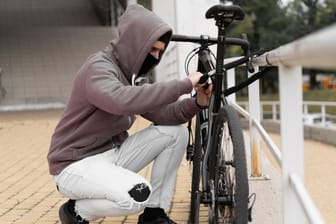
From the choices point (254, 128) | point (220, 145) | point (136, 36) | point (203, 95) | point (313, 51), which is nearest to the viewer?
point (313, 51)

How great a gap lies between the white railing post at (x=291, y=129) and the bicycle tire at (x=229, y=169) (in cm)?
17

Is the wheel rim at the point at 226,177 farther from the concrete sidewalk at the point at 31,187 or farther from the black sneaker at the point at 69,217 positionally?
the concrete sidewalk at the point at 31,187

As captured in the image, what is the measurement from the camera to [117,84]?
2.62 metres

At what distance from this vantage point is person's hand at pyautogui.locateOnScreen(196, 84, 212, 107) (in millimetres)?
2932

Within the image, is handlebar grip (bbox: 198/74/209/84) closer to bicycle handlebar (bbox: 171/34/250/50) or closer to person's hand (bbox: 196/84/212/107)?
person's hand (bbox: 196/84/212/107)

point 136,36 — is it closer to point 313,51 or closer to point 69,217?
point 69,217

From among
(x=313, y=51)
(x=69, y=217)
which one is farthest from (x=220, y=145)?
(x=313, y=51)

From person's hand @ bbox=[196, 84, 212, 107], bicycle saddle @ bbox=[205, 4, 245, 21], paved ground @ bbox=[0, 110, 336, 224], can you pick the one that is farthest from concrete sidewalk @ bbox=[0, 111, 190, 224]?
bicycle saddle @ bbox=[205, 4, 245, 21]

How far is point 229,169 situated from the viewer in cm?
249

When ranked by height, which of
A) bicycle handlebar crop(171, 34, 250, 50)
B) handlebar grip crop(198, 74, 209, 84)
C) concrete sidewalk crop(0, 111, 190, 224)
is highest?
bicycle handlebar crop(171, 34, 250, 50)

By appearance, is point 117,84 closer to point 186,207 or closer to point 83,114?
point 83,114

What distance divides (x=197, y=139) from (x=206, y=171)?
321 mm

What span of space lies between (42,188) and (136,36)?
227 cm

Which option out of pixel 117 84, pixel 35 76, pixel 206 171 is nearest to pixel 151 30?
pixel 117 84
